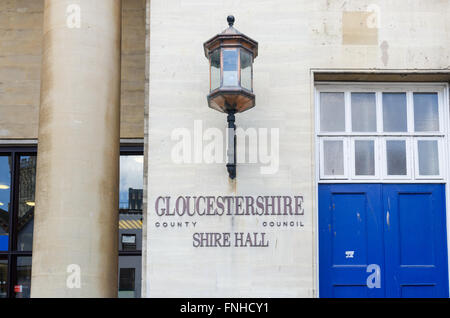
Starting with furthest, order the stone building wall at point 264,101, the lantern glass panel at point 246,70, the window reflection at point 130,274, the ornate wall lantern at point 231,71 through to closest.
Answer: the window reflection at point 130,274 → the stone building wall at point 264,101 → the lantern glass panel at point 246,70 → the ornate wall lantern at point 231,71

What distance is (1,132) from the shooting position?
9617 mm

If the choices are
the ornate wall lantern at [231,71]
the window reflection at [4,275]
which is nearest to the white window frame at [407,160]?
the ornate wall lantern at [231,71]

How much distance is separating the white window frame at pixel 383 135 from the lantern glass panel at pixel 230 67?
5.18 ft

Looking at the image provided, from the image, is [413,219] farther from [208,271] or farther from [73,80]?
[73,80]

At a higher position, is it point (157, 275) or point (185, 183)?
point (185, 183)

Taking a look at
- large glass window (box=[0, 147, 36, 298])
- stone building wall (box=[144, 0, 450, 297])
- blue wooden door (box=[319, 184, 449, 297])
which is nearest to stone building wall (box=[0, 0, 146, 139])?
large glass window (box=[0, 147, 36, 298])

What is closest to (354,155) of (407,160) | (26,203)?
(407,160)

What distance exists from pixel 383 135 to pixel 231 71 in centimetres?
228

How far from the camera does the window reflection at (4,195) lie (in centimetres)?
974

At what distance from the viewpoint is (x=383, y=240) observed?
7.77 m

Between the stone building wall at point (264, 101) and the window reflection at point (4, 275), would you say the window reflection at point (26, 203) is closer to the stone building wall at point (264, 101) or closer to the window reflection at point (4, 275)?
the window reflection at point (4, 275)

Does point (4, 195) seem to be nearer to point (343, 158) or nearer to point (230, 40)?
point (230, 40)

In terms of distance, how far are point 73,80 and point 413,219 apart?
14.2ft
